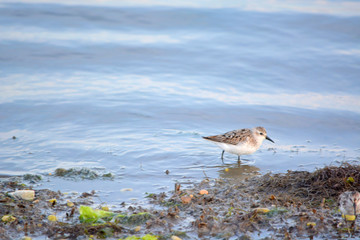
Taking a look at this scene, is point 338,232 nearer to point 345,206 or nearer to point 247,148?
point 345,206

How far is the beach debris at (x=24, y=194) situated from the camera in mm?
5539

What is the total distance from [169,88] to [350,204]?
7.73 m

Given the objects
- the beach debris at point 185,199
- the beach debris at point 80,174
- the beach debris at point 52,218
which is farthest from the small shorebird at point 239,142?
the beach debris at point 52,218

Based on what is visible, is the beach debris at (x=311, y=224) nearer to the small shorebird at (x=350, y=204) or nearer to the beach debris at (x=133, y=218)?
the small shorebird at (x=350, y=204)

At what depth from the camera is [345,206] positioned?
4.83 m

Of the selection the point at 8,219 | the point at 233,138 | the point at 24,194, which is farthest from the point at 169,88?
the point at 8,219

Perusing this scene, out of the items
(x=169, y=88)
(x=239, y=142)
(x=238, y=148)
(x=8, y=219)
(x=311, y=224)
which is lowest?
(x=8, y=219)

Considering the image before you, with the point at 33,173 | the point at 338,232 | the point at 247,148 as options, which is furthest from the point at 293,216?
the point at 33,173

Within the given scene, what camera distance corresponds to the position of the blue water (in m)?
7.75

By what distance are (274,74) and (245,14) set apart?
15.1ft

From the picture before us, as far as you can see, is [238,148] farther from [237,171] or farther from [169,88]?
[169,88]

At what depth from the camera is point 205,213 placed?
5.11m

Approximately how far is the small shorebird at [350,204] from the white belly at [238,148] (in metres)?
3.12

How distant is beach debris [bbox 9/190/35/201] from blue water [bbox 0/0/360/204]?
0.73 m
